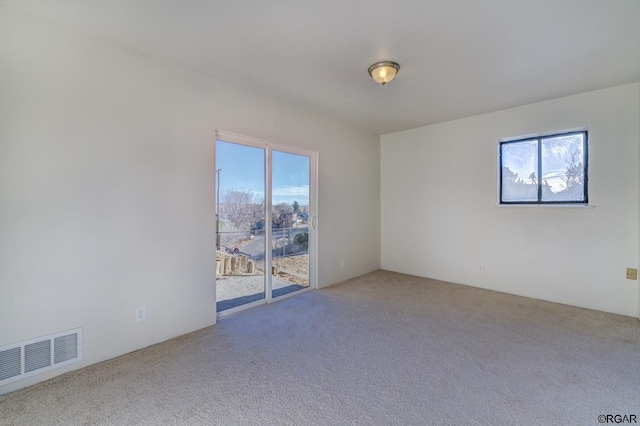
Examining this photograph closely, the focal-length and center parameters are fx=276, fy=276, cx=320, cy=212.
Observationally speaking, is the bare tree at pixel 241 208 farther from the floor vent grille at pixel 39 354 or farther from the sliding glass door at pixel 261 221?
the floor vent grille at pixel 39 354

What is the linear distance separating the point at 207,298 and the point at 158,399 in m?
1.15

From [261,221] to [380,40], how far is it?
2.28 meters

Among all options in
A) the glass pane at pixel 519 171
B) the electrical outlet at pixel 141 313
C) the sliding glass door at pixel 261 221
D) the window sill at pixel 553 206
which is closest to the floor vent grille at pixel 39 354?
the electrical outlet at pixel 141 313

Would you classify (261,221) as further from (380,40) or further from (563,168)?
(563,168)

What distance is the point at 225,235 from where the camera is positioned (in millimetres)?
3107

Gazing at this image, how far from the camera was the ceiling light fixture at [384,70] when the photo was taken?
2.53 metres

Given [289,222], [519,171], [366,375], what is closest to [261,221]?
[289,222]

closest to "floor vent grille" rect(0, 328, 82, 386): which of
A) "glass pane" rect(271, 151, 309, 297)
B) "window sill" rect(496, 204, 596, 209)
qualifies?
"glass pane" rect(271, 151, 309, 297)

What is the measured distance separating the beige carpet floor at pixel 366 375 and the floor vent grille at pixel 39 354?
117 mm

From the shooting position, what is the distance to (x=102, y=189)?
222 cm

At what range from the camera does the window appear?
339 cm

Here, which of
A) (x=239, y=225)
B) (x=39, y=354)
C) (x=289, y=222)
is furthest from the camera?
(x=289, y=222)

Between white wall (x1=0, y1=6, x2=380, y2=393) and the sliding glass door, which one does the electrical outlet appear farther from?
the sliding glass door

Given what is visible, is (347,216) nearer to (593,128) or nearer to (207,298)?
(207,298)
